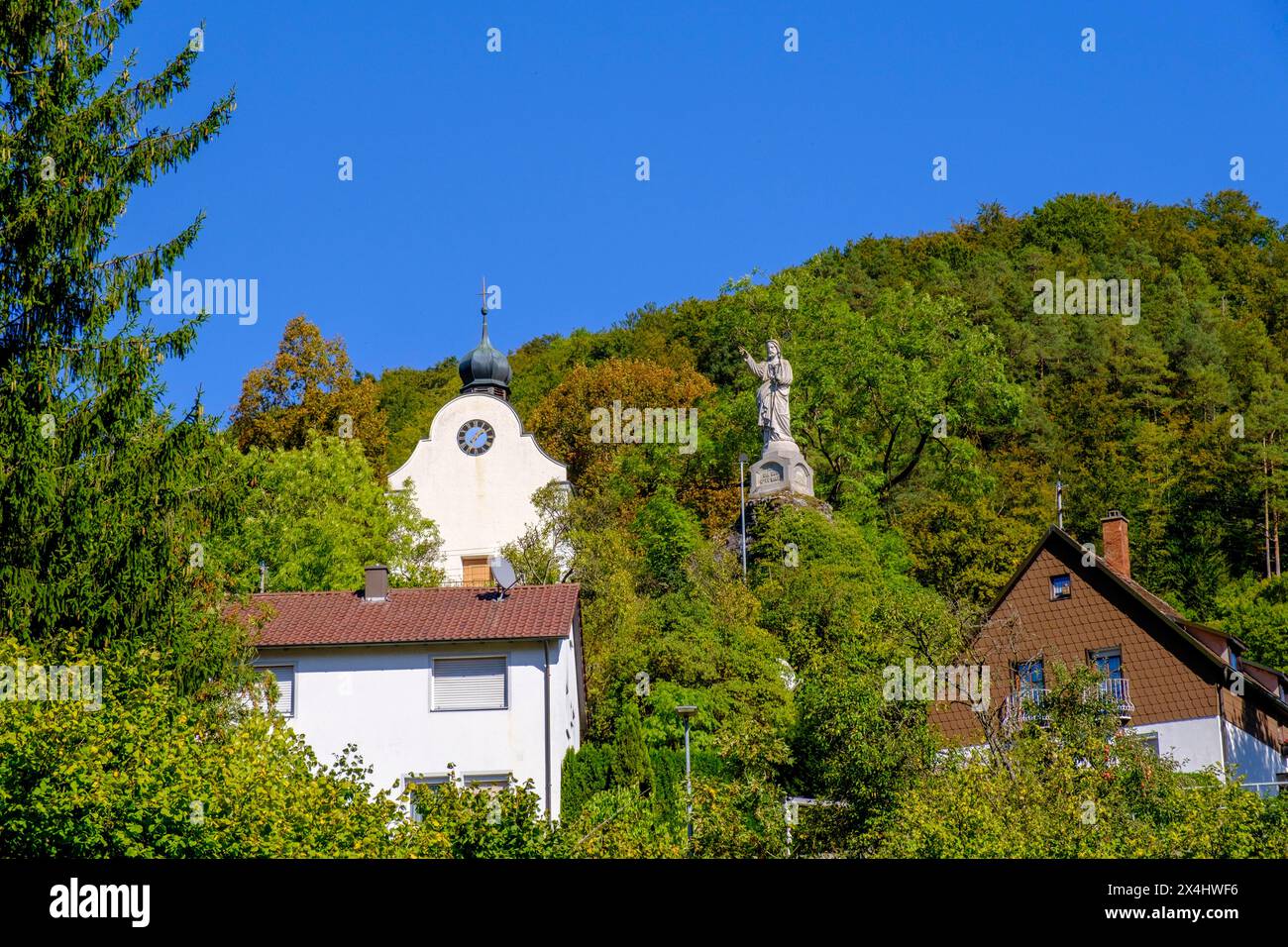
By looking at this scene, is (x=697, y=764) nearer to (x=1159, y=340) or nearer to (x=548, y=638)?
(x=548, y=638)

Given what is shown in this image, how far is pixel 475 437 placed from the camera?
58.0 meters

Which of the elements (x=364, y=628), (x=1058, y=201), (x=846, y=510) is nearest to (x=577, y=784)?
(x=364, y=628)

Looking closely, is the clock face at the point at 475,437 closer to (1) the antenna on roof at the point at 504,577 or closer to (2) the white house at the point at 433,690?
(1) the antenna on roof at the point at 504,577

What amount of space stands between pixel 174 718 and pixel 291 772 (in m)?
1.72

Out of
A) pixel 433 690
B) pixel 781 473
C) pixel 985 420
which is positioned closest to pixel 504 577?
pixel 433 690

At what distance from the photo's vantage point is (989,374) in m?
57.8

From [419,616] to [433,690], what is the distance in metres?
1.88

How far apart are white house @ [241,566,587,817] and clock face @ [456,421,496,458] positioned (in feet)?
84.5

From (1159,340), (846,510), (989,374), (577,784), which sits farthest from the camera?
(1159,340)

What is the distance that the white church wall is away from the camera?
55.9 meters

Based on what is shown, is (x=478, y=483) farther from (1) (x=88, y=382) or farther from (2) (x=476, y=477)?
(1) (x=88, y=382)

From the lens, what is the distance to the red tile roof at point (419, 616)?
31.0 meters

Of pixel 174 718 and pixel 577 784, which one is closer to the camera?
pixel 174 718

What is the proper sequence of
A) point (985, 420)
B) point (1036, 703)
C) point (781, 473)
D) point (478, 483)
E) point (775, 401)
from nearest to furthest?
point (1036, 703) → point (781, 473) → point (775, 401) → point (478, 483) → point (985, 420)
